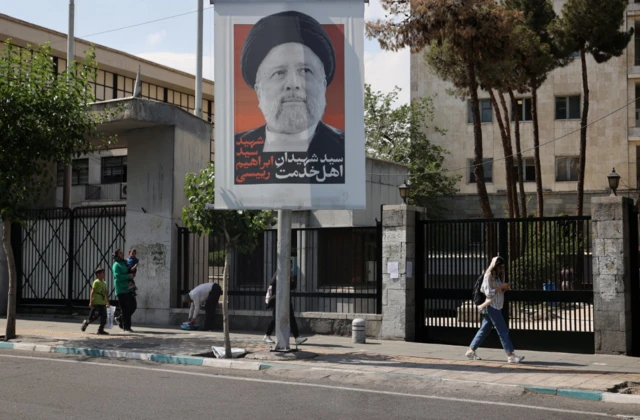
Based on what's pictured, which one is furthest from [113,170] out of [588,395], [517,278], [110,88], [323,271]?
[588,395]

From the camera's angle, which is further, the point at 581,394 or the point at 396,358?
the point at 396,358

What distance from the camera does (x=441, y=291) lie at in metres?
16.1

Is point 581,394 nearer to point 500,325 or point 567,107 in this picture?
point 500,325

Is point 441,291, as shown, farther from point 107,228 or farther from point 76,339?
point 107,228

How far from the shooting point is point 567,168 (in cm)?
4447

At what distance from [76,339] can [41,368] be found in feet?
13.1

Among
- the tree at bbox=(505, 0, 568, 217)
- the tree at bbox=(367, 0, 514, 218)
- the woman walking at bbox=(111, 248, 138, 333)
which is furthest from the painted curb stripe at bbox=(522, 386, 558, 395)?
the tree at bbox=(505, 0, 568, 217)

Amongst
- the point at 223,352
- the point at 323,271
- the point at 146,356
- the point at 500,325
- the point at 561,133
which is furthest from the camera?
the point at 561,133

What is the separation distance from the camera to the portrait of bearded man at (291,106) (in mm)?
13797

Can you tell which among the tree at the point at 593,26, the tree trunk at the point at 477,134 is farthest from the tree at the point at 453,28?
the tree at the point at 593,26

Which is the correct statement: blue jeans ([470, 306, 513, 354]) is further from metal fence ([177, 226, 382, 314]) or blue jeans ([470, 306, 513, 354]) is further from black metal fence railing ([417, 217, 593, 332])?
metal fence ([177, 226, 382, 314])

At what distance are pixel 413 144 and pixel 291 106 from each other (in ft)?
109

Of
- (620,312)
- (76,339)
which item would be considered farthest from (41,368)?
(620,312)

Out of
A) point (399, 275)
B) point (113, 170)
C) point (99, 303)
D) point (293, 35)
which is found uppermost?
point (113, 170)
